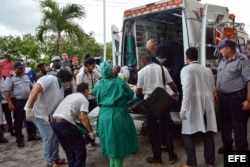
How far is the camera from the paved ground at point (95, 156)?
4.34 meters

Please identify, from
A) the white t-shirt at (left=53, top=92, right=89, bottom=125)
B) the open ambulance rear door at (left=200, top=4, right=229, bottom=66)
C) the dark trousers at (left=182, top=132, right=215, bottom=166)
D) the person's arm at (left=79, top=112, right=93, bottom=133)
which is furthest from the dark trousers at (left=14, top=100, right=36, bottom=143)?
the open ambulance rear door at (left=200, top=4, right=229, bottom=66)

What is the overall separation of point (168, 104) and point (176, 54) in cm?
155

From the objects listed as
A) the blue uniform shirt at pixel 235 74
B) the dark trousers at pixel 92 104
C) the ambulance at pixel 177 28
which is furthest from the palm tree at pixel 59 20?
the blue uniform shirt at pixel 235 74

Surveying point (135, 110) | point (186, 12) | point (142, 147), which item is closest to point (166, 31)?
point (186, 12)

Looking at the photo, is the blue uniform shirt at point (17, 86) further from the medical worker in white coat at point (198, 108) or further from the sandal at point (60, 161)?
the medical worker in white coat at point (198, 108)

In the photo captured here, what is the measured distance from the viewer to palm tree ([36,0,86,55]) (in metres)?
10.1

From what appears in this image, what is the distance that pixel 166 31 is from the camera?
6.49 m

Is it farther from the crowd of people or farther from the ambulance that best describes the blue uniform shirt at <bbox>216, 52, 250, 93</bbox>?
the ambulance

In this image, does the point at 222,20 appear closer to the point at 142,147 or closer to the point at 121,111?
the point at 142,147

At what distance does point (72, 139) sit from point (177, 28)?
12.7 feet

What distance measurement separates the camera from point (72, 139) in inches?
144

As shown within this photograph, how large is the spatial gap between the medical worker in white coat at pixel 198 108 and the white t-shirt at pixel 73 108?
1225 millimetres

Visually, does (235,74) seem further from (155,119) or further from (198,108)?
(155,119)

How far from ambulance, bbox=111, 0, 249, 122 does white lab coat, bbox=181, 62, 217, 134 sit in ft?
3.60
